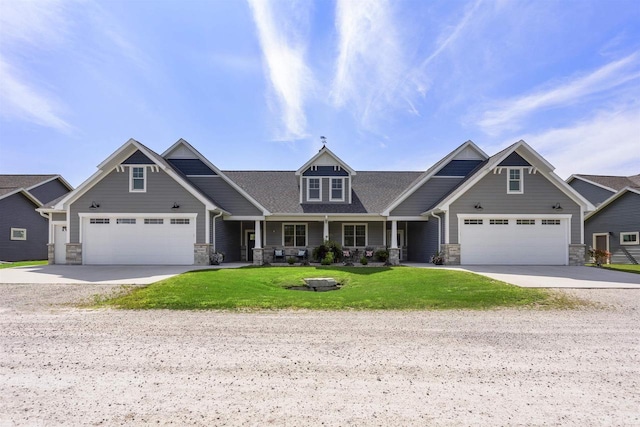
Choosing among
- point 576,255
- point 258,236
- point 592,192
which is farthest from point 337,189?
point 592,192

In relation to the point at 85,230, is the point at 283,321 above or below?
below

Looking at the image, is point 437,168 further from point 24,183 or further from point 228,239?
point 24,183

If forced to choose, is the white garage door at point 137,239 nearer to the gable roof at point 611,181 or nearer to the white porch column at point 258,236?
the white porch column at point 258,236

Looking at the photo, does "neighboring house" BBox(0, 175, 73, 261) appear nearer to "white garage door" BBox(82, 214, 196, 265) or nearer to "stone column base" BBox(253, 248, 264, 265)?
"white garage door" BBox(82, 214, 196, 265)

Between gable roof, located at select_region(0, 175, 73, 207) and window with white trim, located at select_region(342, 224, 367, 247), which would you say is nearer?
window with white trim, located at select_region(342, 224, 367, 247)

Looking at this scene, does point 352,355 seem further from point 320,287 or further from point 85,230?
point 85,230

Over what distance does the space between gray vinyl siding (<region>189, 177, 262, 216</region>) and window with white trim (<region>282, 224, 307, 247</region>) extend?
247 centimetres

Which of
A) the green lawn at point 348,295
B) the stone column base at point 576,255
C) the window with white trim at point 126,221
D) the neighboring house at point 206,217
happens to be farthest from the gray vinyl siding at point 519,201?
the window with white trim at point 126,221

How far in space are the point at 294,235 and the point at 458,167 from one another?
1090 centimetres

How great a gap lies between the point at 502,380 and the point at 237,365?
138 inches

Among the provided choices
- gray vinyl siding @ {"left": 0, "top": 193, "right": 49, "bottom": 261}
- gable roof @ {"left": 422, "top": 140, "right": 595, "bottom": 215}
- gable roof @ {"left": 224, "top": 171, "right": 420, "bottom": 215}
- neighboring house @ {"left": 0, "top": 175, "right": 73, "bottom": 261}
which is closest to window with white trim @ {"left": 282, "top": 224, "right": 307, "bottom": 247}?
gable roof @ {"left": 224, "top": 171, "right": 420, "bottom": 215}

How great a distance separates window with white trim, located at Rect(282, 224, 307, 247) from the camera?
21203 mm

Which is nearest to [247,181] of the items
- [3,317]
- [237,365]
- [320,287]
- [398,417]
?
[320,287]

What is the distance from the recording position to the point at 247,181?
23.9 meters
